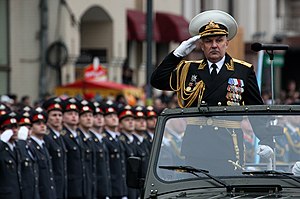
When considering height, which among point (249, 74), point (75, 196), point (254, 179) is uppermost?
point (249, 74)

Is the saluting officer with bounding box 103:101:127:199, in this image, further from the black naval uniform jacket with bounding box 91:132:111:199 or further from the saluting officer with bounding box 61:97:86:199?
the saluting officer with bounding box 61:97:86:199

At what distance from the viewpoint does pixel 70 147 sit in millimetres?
14227

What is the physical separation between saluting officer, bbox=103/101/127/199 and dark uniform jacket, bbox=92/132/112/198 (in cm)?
23

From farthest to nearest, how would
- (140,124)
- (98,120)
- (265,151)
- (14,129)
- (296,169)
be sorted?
(140,124) → (98,120) → (14,129) → (265,151) → (296,169)

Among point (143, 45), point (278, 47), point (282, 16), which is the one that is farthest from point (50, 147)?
point (282, 16)

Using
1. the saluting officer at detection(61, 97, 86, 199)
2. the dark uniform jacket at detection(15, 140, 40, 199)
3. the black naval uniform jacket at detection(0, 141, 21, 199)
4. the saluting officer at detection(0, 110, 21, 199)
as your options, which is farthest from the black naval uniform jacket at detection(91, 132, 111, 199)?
the black naval uniform jacket at detection(0, 141, 21, 199)

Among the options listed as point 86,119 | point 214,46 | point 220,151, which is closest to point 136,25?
point 86,119

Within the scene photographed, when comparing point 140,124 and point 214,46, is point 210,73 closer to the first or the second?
point 214,46

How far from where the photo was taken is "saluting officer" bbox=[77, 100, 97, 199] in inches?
571

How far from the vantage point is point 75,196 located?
1429cm

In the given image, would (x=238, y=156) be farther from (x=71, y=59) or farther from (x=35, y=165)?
(x=71, y=59)

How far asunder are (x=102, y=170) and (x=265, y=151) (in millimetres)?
6903

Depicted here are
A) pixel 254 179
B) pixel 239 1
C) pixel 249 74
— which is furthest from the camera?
pixel 239 1

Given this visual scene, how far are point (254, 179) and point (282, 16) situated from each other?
4062cm
